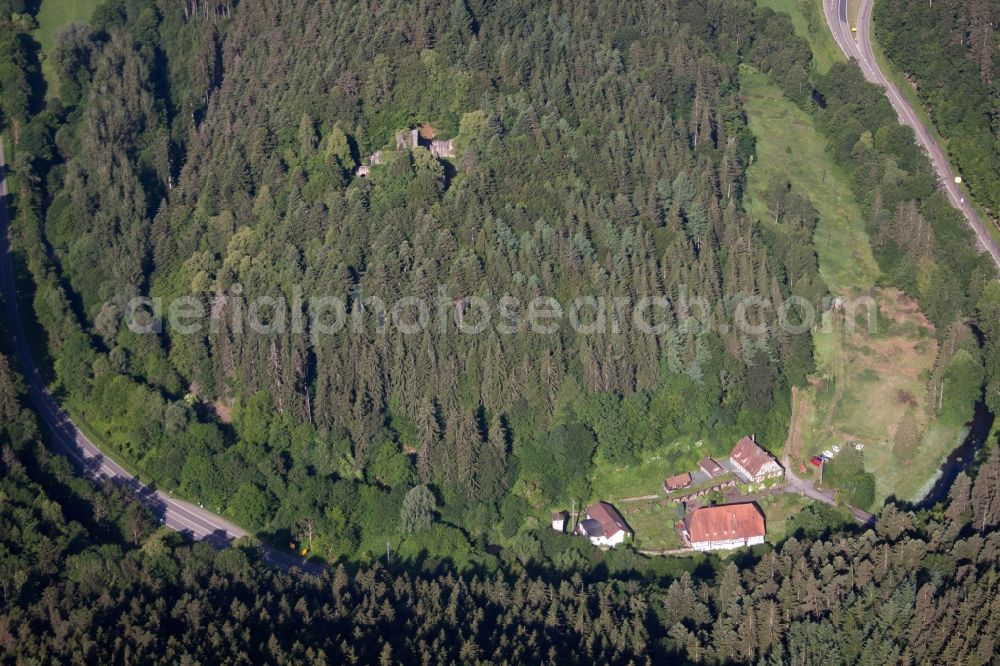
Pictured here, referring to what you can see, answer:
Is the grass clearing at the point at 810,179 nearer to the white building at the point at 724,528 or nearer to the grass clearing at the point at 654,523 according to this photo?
the white building at the point at 724,528

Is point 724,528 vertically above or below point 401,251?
below

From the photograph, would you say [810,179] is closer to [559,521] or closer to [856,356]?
[856,356]

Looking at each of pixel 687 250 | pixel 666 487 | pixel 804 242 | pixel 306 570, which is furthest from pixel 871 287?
pixel 306 570

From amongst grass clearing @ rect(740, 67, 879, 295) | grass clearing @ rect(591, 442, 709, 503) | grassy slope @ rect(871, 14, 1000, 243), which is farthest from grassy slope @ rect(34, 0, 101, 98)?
grassy slope @ rect(871, 14, 1000, 243)

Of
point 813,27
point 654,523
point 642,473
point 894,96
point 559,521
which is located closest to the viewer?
point 559,521

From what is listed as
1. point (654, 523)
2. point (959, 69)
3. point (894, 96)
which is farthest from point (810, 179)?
point (654, 523)

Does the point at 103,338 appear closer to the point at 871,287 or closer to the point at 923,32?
the point at 871,287

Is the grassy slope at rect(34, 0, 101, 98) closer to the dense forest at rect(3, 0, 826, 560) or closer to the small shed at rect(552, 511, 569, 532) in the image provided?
the dense forest at rect(3, 0, 826, 560)
